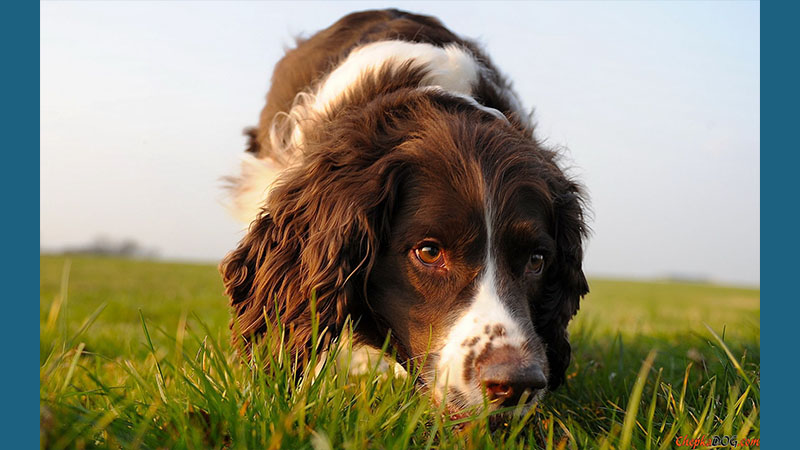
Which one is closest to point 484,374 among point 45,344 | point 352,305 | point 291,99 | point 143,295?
point 352,305

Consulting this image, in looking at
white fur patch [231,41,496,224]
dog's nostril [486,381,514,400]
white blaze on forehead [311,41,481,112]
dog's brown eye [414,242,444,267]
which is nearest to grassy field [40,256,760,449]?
dog's nostril [486,381,514,400]

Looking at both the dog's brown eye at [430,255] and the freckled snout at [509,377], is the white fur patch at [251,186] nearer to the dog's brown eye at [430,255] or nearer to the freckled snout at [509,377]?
the dog's brown eye at [430,255]

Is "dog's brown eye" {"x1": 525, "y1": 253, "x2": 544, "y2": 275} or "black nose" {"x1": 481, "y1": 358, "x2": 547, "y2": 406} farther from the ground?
"dog's brown eye" {"x1": 525, "y1": 253, "x2": 544, "y2": 275}

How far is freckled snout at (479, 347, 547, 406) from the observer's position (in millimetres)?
2604

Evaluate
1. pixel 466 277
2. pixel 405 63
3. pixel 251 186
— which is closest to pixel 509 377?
pixel 466 277

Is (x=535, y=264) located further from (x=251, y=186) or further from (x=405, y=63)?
(x=251, y=186)

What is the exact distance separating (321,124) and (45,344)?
2147 millimetres

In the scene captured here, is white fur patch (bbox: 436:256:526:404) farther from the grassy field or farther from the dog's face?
the grassy field

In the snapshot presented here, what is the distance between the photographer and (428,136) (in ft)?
11.1

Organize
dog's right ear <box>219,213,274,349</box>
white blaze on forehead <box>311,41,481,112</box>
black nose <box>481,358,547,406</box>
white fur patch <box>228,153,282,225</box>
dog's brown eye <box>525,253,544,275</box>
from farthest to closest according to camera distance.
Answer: white fur patch <box>228,153,282,225</box> < white blaze on forehead <box>311,41,481,112</box> < dog's right ear <box>219,213,274,349</box> < dog's brown eye <box>525,253,544,275</box> < black nose <box>481,358,547,406</box>

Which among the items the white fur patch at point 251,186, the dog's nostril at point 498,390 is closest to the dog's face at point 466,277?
the dog's nostril at point 498,390

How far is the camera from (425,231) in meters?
3.13

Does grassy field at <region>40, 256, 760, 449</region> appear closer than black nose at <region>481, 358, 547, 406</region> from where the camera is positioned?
Yes

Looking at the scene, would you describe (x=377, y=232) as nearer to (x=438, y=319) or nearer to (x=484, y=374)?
(x=438, y=319)
